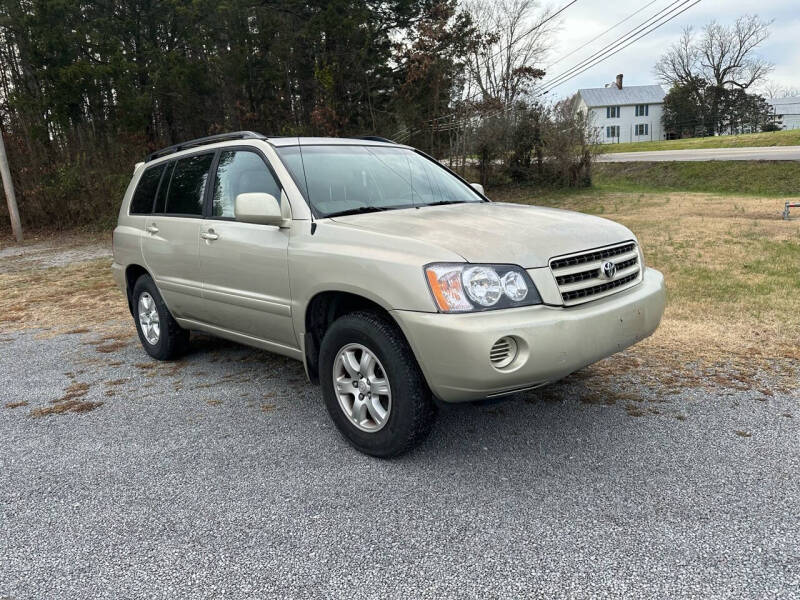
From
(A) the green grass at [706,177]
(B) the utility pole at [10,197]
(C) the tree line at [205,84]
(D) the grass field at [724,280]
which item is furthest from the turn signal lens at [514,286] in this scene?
(A) the green grass at [706,177]

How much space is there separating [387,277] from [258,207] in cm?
103

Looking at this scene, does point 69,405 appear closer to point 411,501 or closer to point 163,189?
point 163,189

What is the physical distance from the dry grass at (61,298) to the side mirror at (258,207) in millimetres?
4240

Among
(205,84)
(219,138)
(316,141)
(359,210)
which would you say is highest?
(205,84)

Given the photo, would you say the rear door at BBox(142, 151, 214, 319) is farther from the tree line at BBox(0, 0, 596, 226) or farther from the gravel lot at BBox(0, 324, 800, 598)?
the tree line at BBox(0, 0, 596, 226)

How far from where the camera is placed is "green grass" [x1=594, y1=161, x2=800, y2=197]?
18.6m

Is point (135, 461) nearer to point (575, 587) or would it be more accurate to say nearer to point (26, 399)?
point (26, 399)

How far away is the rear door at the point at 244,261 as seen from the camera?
382cm

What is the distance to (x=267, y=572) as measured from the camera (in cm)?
245

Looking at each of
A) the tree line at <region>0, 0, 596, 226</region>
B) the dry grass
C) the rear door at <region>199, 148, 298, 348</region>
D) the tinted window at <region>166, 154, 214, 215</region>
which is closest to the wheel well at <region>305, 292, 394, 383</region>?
the rear door at <region>199, 148, 298, 348</region>

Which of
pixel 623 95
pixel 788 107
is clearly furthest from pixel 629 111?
pixel 788 107

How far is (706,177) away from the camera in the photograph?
20.9 metres

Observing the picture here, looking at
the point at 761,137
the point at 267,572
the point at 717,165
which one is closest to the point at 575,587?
the point at 267,572

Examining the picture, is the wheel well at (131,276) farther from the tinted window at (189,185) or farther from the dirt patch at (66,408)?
the dirt patch at (66,408)
